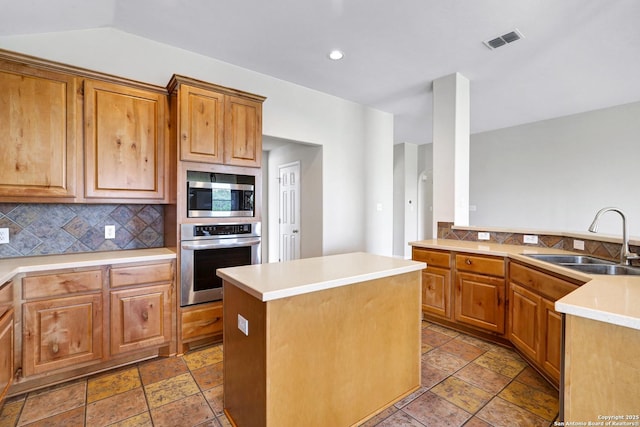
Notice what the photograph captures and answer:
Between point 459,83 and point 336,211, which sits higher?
point 459,83

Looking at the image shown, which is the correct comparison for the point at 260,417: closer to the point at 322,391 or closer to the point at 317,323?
the point at 322,391

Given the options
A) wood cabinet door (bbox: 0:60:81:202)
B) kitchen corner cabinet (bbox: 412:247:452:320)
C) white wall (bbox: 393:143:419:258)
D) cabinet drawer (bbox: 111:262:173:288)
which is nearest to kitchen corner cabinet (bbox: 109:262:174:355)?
cabinet drawer (bbox: 111:262:173:288)

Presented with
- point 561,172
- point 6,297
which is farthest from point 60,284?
point 561,172

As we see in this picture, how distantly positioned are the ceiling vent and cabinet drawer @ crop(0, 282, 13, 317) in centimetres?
421

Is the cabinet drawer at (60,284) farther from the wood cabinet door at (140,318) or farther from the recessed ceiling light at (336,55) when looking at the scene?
the recessed ceiling light at (336,55)

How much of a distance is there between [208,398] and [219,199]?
156 centimetres

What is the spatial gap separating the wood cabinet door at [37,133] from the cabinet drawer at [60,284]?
0.60 metres

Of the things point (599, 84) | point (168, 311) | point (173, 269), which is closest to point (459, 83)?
point (599, 84)

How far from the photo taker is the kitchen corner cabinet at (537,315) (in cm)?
198

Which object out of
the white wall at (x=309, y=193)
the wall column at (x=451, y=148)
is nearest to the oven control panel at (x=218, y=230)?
the white wall at (x=309, y=193)

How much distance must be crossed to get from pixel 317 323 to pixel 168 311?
1.58 metres

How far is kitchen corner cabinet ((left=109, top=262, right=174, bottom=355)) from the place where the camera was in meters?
2.27

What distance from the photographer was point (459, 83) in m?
3.64

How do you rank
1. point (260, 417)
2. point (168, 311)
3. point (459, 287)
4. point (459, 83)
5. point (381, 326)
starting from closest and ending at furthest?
→ point (260, 417)
point (381, 326)
point (168, 311)
point (459, 287)
point (459, 83)
